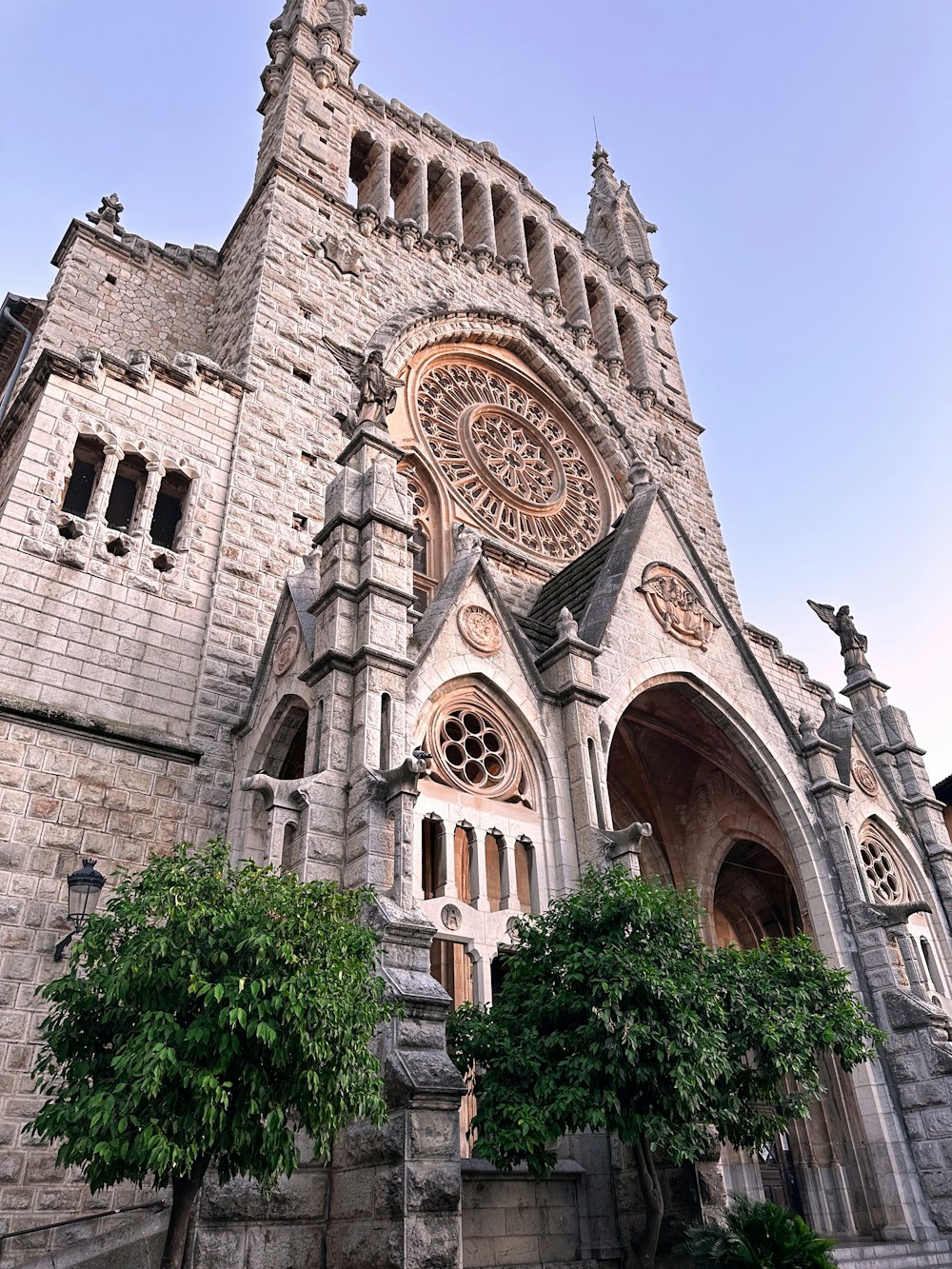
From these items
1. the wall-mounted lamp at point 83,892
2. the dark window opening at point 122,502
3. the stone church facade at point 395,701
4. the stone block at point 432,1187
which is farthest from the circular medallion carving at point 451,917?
the dark window opening at point 122,502

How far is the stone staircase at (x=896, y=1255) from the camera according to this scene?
10547 millimetres

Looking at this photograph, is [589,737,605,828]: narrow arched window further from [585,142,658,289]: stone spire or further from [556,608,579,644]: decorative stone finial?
[585,142,658,289]: stone spire

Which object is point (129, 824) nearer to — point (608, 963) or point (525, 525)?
point (608, 963)

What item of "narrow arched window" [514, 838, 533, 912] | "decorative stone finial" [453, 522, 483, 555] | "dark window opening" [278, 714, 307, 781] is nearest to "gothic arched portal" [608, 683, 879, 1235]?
"decorative stone finial" [453, 522, 483, 555]

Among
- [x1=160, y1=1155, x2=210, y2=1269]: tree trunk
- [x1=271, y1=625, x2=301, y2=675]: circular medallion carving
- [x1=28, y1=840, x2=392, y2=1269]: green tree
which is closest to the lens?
[x1=28, y1=840, x2=392, y2=1269]: green tree

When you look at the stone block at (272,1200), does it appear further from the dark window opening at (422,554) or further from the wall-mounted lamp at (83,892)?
the dark window opening at (422,554)

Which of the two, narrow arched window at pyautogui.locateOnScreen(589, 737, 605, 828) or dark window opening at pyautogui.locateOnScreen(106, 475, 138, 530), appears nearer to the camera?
narrow arched window at pyautogui.locateOnScreen(589, 737, 605, 828)

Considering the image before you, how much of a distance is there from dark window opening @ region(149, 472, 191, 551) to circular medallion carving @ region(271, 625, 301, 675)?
9.46ft

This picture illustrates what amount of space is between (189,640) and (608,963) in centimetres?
707

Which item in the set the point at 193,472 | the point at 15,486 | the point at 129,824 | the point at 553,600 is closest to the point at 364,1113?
the point at 129,824

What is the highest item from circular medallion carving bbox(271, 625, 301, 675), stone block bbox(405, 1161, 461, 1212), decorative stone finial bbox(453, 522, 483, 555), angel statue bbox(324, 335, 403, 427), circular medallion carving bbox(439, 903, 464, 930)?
angel statue bbox(324, 335, 403, 427)

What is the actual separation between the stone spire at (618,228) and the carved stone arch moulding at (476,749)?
907 inches

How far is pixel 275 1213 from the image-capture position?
744cm

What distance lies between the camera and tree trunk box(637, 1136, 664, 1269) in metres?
8.39
